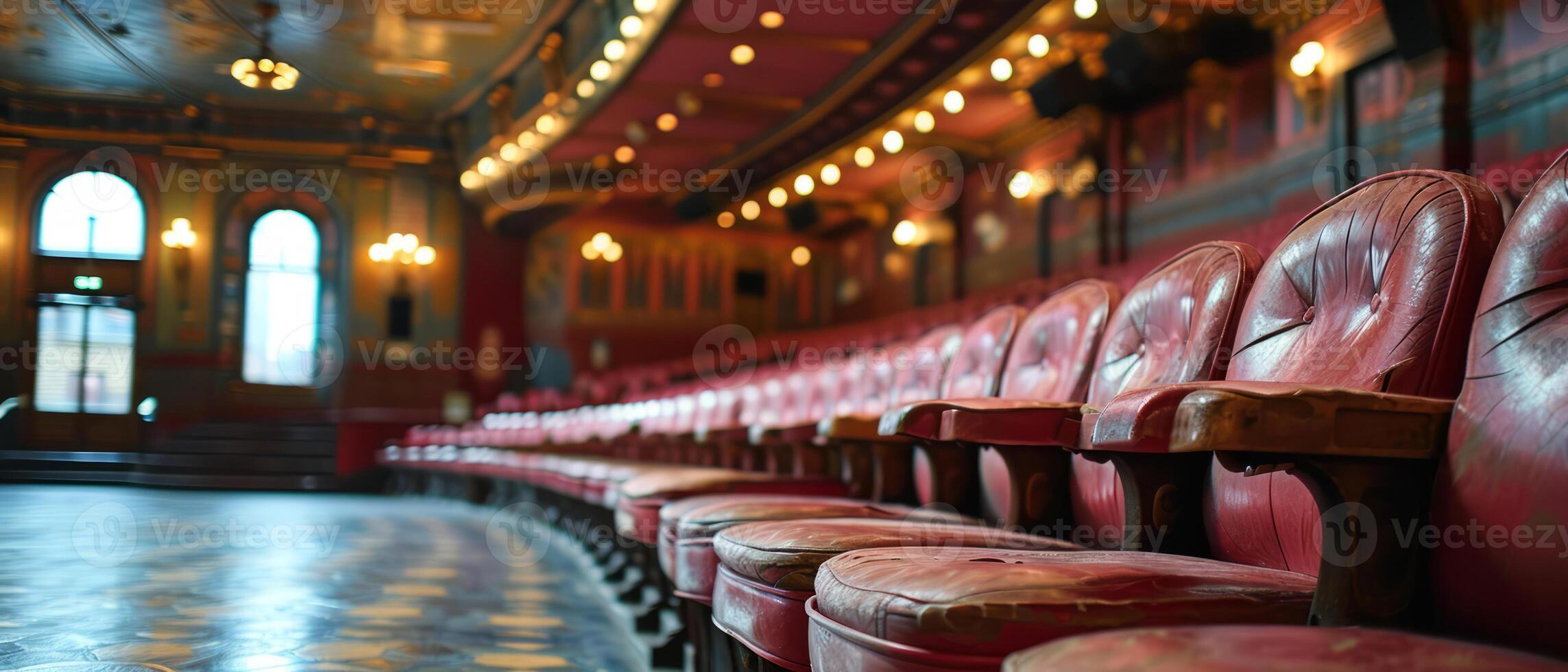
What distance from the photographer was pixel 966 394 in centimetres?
221

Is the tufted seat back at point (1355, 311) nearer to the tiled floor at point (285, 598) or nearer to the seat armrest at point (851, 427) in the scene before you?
the seat armrest at point (851, 427)

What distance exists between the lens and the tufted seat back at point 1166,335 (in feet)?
4.43

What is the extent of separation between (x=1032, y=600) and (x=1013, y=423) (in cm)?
57

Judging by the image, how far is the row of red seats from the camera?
785 mm

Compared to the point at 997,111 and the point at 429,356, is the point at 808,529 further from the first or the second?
the point at 429,356

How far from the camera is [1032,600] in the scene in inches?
33.7

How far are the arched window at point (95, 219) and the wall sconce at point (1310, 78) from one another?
5.75 m

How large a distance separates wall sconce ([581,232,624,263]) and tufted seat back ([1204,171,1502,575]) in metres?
10.5

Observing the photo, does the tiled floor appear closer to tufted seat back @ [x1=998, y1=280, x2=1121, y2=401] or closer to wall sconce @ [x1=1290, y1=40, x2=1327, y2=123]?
tufted seat back @ [x1=998, y1=280, x2=1121, y2=401]

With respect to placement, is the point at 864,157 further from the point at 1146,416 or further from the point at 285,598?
the point at 1146,416

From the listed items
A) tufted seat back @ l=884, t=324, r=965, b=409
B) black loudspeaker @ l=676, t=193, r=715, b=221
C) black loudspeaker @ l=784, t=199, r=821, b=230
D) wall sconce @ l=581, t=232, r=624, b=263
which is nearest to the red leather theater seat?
tufted seat back @ l=884, t=324, r=965, b=409

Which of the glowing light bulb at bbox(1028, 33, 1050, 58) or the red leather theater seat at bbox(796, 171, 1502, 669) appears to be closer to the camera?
the red leather theater seat at bbox(796, 171, 1502, 669)

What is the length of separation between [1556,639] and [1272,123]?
5962mm

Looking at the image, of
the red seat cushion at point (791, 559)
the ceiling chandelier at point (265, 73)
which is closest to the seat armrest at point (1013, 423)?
the red seat cushion at point (791, 559)
